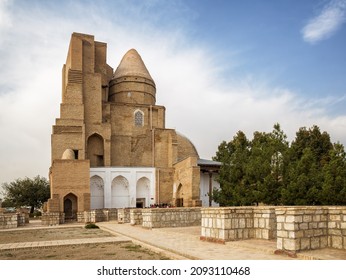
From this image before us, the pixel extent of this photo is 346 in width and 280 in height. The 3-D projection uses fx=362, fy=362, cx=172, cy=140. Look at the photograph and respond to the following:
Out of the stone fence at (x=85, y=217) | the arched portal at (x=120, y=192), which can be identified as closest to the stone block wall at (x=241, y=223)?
the stone fence at (x=85, y=217)

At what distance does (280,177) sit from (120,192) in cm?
1625

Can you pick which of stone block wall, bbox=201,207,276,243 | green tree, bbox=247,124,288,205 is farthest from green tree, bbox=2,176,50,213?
stone block wall, bbox=201,207,276,243

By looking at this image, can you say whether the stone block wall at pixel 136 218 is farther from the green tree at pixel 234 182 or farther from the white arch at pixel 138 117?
the white arch at pixel 138 117

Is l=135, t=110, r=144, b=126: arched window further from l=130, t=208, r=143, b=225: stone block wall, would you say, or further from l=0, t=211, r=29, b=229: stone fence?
l=130, t=208, r=143, b=225: stone block wall

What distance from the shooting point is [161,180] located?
32656 mm

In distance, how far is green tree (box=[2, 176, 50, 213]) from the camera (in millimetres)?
43688

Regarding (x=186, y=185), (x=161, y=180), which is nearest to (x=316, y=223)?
(x=186, y=185)

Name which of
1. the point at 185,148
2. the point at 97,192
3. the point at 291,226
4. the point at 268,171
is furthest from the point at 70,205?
the point at 291,226

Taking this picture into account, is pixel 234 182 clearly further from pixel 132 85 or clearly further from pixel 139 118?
pixel 132 85

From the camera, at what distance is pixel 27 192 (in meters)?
43.7

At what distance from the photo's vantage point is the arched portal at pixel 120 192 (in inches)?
1265
